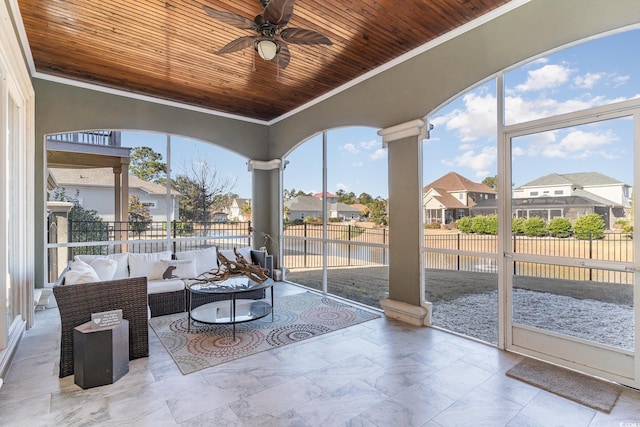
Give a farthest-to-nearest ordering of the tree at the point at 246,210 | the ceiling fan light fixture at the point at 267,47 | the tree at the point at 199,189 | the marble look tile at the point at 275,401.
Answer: the tree at the point at 246,210 → the tree at the point at 199,189 → the ceiling fan light fixture at the point at 267,47 → the marble look tile at the point at 275,401

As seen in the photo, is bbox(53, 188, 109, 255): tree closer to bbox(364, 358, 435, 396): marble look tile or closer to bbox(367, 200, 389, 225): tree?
bbox(367, 200, 389, 225): tree

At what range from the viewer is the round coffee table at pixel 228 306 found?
11.4 feet

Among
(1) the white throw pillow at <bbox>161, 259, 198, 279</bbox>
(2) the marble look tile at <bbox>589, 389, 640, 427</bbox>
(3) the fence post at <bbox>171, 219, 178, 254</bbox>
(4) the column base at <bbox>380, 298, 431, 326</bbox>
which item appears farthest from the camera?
(3) the fence post at <bbox>171, 219, 178, 254</bbox>

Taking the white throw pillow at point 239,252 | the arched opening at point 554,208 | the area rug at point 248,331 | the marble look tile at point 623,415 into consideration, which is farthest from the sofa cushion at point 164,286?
the marble look tile at point 623,415

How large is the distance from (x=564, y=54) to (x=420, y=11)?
137cm

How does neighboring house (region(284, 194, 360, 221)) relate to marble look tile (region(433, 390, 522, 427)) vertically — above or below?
above

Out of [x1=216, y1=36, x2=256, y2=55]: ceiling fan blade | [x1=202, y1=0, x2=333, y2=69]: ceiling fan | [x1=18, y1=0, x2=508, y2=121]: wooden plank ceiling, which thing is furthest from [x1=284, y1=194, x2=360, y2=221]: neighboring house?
[x1=216, y1=36, x2=256, y2=55]: ceiling fan blade

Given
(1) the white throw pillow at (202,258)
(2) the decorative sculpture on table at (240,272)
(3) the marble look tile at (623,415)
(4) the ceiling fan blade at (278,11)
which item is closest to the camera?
(3) the marble look tile at (623,415)

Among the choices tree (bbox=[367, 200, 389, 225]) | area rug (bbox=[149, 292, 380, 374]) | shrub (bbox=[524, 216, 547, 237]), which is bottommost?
area rug (bbox=[149, 292, 380, 374])

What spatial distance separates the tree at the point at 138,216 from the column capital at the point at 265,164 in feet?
6.86

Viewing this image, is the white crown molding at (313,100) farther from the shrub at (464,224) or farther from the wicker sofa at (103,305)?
the wicker sofa at (103,305)

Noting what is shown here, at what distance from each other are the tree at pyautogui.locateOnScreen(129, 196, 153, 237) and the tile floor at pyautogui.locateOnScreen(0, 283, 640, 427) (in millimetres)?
2439

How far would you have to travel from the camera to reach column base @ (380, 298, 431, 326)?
382 centimetres

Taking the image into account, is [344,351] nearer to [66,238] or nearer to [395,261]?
[395,261]
